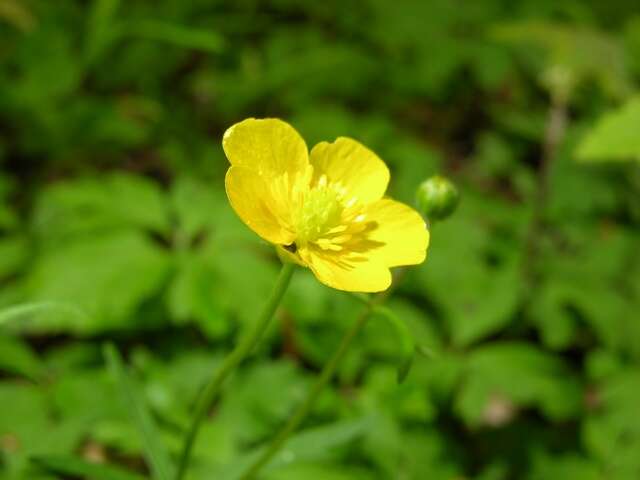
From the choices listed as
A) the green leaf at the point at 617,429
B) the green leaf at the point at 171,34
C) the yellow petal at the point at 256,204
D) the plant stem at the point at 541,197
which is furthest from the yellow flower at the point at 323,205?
the green leaf at the point at 171,34

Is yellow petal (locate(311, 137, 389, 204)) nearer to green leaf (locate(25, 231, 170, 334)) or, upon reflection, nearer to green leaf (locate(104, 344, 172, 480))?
green leaf (locate(104, 344, 172, 480))

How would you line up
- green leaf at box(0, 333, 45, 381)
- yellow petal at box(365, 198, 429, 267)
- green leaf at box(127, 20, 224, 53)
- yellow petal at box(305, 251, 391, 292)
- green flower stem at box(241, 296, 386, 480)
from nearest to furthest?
yellow petal at box(305, 251, 391, 292) < yellow petal at box(365, 198, 429, 267) < green flower stem at box(241, 296, 386, 480) < green leaf at box(0, 333, 45, 381) < green leaf at box(127, 20, 224, 53)

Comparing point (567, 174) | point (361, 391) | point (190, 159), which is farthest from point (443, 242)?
point (190, 159)

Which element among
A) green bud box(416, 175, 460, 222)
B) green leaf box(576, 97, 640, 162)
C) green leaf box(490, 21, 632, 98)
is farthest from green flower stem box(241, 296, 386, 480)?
green leaf box(490, 21, 632, 98)

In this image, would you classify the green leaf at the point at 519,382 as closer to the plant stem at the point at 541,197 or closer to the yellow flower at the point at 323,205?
the plant stem at the point at 541,197

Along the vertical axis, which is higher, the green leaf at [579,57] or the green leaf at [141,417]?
the green leaf at [579,57]

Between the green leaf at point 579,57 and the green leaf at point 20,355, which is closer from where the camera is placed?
the green leaf at point 20,355

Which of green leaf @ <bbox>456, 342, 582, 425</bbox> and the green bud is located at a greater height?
the green bud
